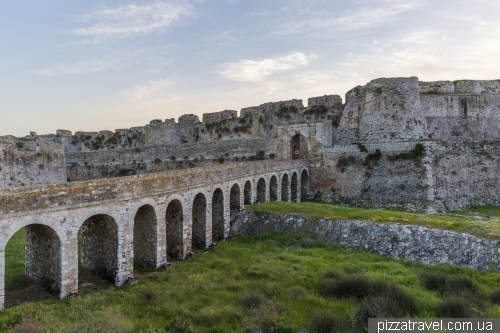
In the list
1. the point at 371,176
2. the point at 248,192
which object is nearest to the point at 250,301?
the point at 248,192

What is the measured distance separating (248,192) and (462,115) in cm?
2301

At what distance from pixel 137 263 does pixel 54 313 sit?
16.6 ft

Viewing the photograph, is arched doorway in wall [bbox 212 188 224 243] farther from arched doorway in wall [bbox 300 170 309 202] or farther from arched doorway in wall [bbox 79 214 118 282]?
arched doorway in wall [bbox 300 170 309 202]

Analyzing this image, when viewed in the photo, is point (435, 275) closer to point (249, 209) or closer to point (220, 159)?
point (249, 209)

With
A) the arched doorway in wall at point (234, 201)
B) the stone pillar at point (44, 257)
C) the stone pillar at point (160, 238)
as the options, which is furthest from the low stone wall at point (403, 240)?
the stone pillar at point (44, 257)

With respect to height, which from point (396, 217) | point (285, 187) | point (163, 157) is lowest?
point (396, 217)

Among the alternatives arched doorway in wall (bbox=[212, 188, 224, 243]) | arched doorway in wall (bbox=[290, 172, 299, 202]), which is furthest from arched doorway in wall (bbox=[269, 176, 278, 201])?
arched doorway in wall (bbox=[212, 188, 224, 243])

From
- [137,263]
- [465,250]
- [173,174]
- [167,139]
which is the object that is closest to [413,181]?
[465,250]

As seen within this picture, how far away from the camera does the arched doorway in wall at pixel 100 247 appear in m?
11.9

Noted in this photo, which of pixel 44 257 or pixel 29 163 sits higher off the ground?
pixel 29 163

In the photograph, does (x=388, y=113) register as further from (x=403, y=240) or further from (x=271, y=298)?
(x=271, y=298)

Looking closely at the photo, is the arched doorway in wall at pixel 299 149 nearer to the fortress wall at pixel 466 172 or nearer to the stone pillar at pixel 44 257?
the fortress wall at pixel 466 172

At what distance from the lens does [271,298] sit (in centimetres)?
992

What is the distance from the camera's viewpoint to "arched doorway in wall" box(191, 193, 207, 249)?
16.3 m
